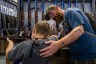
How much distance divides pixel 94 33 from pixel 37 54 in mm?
544

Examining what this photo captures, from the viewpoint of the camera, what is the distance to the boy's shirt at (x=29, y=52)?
232cm

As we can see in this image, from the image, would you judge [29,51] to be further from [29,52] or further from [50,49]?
[50,49]

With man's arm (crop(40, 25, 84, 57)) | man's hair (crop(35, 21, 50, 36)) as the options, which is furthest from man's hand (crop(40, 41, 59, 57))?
man's hair (crop(35, 21, 50, 36))

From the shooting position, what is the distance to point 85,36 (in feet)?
7.65

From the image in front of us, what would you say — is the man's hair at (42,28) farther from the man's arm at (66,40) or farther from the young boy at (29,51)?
the man's arm at (66,40)

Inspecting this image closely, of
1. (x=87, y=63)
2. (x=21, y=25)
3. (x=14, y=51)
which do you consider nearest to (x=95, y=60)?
(x=87, y=63)

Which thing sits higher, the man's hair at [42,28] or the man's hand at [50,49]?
the man's hair at [42,28]

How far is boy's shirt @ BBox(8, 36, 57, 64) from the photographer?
2.32 m

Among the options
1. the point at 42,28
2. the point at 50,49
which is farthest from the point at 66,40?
the point at 42,28

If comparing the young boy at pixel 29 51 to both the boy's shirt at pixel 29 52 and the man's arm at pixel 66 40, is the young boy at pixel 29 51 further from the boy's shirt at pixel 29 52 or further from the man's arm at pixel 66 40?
the man's arm at pixel 66 40

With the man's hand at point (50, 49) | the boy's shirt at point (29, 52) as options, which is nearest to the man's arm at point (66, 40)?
the man's hand at point (50, 49)

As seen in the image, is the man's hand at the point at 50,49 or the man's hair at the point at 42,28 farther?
the man's hair at the point at 42,28

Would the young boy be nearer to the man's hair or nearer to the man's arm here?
the man's hair

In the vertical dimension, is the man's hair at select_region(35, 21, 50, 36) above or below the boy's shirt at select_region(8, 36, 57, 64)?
above
